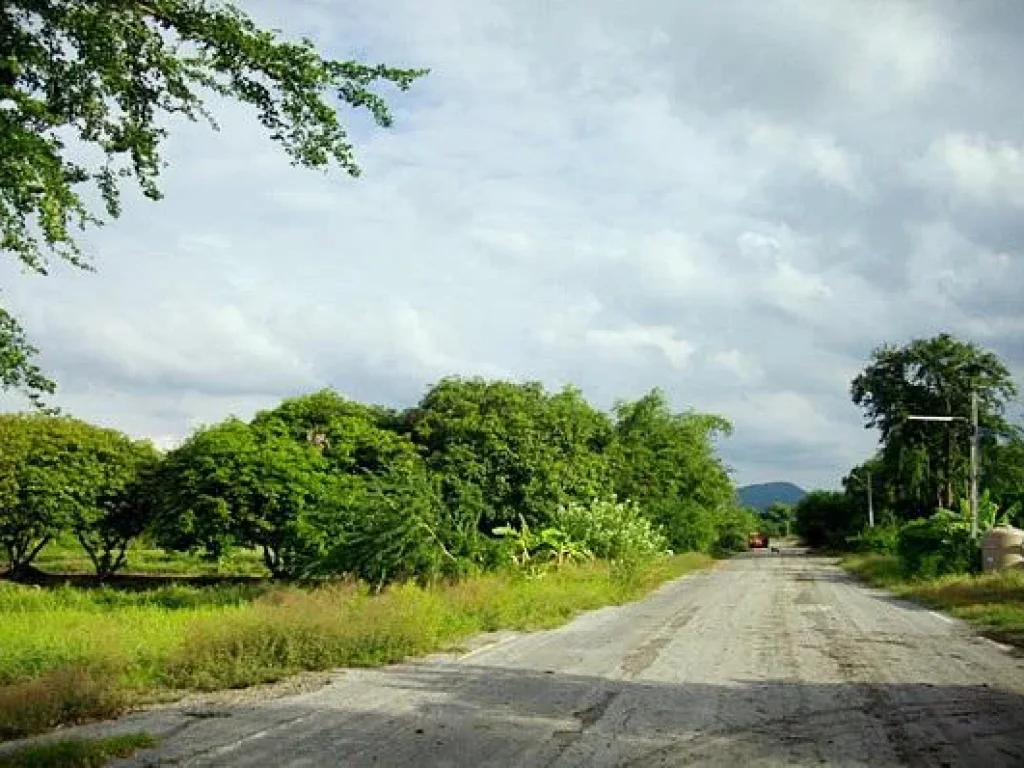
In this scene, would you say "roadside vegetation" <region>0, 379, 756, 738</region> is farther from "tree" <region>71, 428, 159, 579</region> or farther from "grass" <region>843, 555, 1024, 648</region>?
"grass" <region>843, 555, 1024, 648</region>

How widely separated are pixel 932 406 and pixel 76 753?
58.5m

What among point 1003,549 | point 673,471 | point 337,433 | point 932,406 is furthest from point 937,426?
point 337,433

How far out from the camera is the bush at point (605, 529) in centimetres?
3800

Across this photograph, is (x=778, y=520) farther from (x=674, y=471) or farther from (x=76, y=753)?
(x=76, y=753)

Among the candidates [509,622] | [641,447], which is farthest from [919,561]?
[641,447]

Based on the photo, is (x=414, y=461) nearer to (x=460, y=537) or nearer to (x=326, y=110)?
(x=460, y=537)

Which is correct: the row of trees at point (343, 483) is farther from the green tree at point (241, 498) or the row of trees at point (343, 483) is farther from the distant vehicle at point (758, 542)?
the distant vehicle at point (758, 542)

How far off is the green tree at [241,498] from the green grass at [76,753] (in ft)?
74.6

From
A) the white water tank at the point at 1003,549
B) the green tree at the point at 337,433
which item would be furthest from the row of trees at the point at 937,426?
the green tree at the point at 337,433

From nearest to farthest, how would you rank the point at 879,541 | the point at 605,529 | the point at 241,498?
the point at 241,498, the point at 605,529, the point at 879,541

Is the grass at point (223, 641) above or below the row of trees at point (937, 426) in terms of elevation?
below

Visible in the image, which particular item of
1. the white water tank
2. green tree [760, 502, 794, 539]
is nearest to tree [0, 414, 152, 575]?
the white water tank

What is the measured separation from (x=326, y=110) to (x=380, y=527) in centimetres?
1705

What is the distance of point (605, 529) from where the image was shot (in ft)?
132
